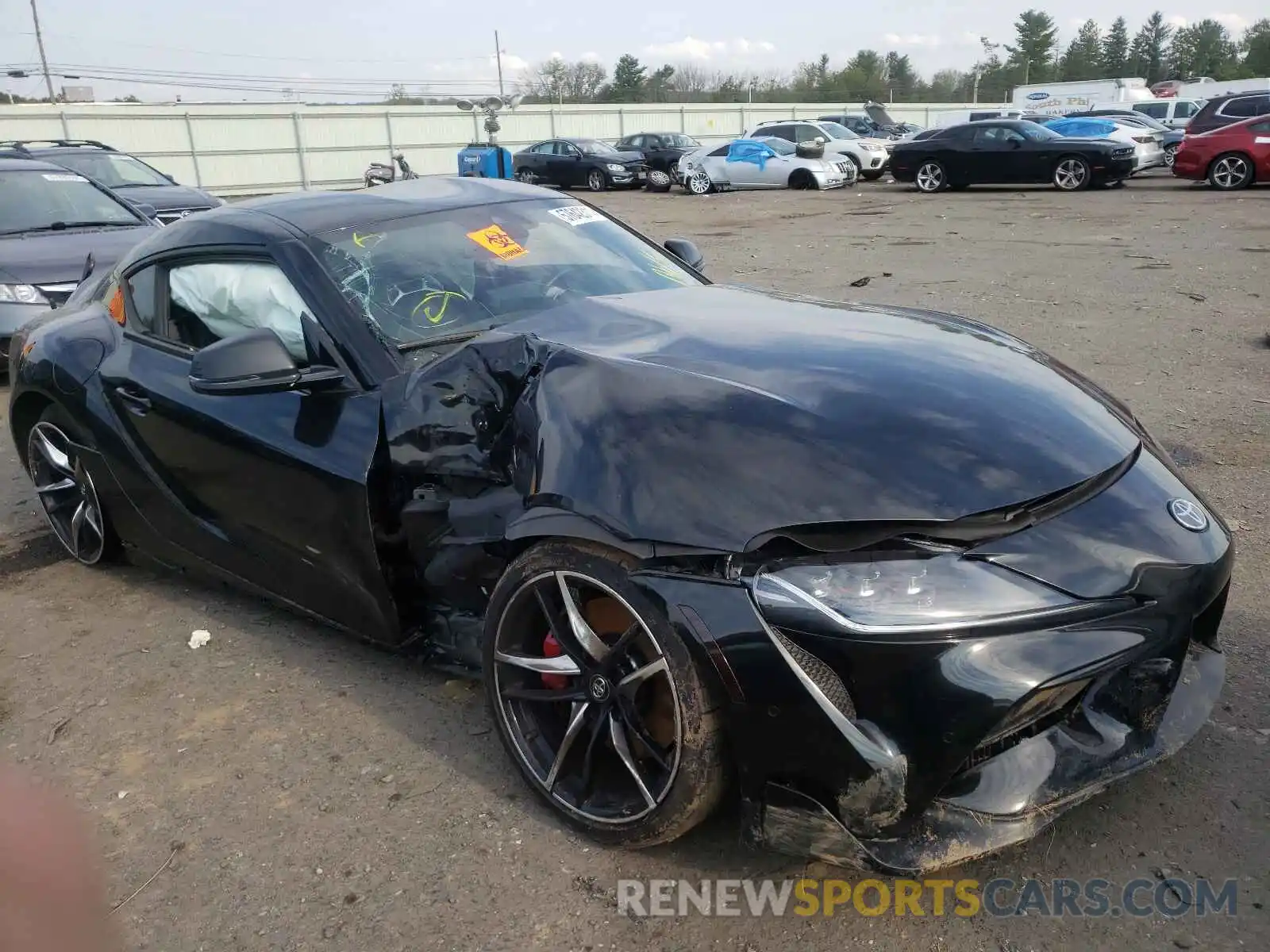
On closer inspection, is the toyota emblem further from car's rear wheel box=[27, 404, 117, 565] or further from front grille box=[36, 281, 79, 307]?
front grille box=[36, 281, 79, 307]

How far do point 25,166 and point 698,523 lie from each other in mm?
9167

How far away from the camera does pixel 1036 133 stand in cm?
1994

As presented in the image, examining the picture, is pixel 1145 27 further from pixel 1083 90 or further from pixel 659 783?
pixel 659 783

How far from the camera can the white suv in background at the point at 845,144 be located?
24.3 meters

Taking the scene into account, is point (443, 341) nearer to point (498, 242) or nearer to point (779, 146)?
point (498, 242)

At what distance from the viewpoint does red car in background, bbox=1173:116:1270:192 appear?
17.3 m

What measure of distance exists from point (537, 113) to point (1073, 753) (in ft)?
137

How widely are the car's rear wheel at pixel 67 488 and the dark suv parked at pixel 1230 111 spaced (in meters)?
20.4

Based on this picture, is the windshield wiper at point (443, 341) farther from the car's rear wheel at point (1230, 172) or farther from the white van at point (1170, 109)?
the white van at point (1170, 109)

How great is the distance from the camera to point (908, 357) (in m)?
2.59

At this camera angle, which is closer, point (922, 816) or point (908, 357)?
point (922, 816)

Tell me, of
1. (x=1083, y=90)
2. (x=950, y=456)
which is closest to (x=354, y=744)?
(x=950, y=456)

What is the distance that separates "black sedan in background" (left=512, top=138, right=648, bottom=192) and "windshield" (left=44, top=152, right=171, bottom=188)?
1563cm

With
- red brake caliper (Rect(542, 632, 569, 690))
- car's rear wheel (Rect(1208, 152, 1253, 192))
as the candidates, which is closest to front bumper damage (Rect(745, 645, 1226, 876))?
red brake caliper (Rect(542, 632, 569, 690))
